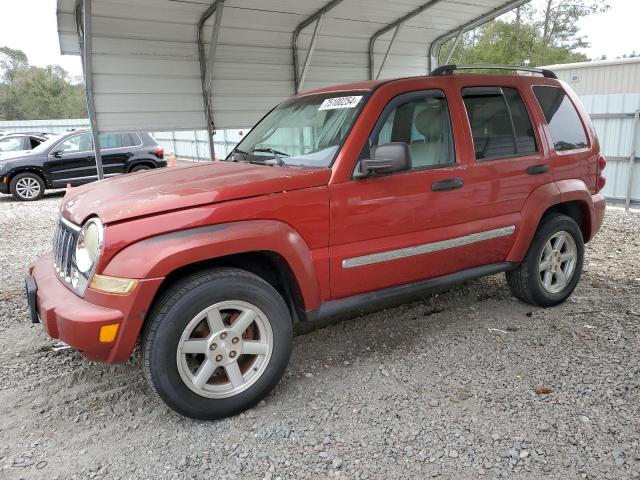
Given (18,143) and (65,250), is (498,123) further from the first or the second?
(18,143)

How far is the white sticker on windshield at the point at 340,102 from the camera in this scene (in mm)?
3479

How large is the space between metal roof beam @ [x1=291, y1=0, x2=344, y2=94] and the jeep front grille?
219 inches

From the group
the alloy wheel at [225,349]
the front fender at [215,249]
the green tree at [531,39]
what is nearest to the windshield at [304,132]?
the front fender at [215,249]

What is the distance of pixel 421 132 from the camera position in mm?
3604

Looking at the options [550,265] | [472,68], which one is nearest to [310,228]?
[472,68]

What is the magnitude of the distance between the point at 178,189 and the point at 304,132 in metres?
1.20

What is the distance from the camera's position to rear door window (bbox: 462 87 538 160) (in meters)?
3.80

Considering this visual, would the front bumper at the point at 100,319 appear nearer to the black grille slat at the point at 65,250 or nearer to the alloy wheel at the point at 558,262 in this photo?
the black grille slat at the point at 65,250

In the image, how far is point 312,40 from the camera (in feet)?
25.7

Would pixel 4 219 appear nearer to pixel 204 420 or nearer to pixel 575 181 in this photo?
pixel 204 420

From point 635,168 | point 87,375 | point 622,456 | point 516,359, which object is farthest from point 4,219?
point 635,168

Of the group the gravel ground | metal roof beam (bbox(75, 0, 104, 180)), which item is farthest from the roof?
metal roof beam (bbox(75, 0, 104, 180))

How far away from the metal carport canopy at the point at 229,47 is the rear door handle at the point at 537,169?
4.54 metres

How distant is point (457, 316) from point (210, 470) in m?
2.56
